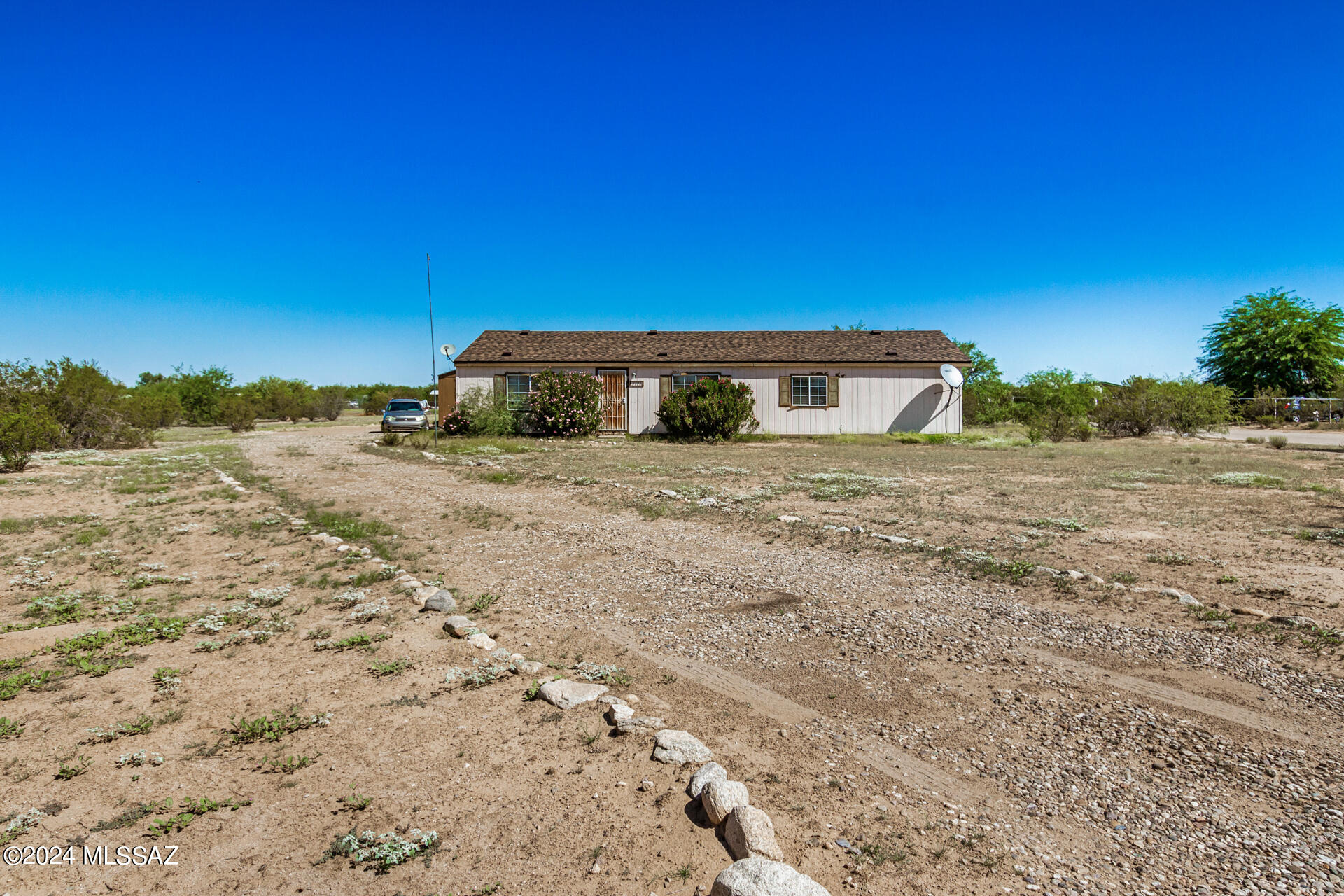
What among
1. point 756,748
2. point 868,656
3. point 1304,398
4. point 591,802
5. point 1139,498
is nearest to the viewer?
point 591,802

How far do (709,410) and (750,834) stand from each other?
1912 cm

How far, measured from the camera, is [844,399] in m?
23.5

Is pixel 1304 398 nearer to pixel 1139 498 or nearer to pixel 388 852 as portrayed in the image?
pixel 1139 498

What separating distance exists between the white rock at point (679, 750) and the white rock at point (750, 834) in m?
0.46

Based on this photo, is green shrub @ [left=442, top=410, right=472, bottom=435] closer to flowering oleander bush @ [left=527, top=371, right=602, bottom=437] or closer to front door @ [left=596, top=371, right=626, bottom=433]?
flowering oleander bush @ [left=527, top=371, right=602, bottom=437]

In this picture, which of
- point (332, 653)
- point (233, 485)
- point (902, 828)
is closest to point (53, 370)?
point (233, 485)

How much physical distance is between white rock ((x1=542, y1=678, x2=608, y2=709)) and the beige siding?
1974cm

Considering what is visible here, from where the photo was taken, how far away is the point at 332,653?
401 cm

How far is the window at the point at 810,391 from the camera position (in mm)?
23422

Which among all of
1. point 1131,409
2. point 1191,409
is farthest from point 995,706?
point 1191,409

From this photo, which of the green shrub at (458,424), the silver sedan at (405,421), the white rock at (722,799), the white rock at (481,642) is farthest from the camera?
the silver sedan at (405,421)

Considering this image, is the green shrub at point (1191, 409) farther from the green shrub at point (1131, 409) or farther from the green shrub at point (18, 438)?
the green shrub at point (18, 438)

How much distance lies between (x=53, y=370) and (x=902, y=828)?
78.7ft

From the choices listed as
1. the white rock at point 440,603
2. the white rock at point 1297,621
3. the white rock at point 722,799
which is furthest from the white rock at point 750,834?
the white rock at point 1297,621
